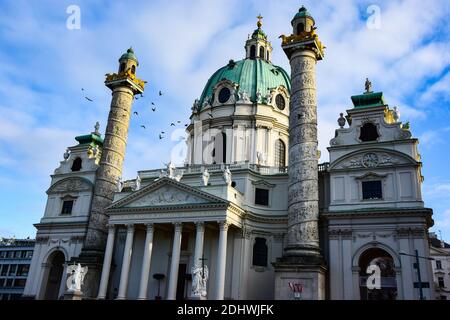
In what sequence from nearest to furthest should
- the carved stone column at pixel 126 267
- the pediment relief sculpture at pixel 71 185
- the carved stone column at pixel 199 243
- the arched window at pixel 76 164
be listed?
the carved stone column at pixel 199 243
the carved stone column at pixel 126 267
the pediment relief sculpture at pixel 71 185
the arched window at pixel 76 164

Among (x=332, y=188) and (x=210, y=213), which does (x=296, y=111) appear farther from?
(x=210, y=213)

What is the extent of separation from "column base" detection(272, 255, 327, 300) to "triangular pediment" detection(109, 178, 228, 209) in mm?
7546

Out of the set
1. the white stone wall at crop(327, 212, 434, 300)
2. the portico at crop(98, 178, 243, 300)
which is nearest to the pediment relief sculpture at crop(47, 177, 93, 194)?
the portico at crop(98, 178, 243, 300)

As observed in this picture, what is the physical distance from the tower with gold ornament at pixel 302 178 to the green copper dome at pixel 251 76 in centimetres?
1196

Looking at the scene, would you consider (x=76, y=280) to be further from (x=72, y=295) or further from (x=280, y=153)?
(x=280, y=153)

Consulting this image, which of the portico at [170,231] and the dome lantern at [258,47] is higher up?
the dome lantern at [258,47]

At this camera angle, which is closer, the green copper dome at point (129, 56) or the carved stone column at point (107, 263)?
the carved stone column at point (107, 263)

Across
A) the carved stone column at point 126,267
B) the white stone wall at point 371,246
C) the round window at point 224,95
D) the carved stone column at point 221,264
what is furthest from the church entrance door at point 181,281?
the round window at point 224,95

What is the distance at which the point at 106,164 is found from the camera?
1587 inches

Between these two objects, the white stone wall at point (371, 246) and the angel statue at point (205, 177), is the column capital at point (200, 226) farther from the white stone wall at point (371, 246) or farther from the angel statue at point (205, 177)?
the white stone wall at point (371, 246)

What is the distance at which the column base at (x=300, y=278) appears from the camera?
28.1 m

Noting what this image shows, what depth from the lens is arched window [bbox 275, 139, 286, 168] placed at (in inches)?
1745

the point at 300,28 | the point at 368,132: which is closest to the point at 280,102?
the point at 300,28
